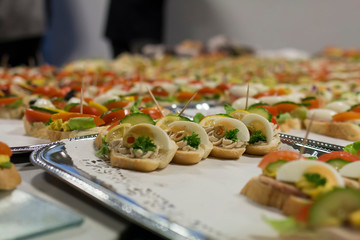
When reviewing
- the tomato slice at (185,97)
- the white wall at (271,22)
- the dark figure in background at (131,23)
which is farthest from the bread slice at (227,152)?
the white wall at (271,22)

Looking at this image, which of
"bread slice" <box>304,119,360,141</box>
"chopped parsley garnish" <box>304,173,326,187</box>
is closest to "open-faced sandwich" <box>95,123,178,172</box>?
"chopped parsley garnish" <box>304,173,326,187</box>

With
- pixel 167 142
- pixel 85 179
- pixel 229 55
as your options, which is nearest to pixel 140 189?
pixel 85 179

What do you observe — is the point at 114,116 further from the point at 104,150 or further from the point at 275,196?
the point at 275,196

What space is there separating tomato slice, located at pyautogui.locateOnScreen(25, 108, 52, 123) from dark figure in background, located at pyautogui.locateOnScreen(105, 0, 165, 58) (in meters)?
7.32

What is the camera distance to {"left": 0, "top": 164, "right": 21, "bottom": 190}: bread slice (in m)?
1.43

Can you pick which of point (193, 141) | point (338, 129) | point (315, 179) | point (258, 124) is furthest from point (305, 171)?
point (338, 129)

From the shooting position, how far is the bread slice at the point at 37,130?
2.40 metres

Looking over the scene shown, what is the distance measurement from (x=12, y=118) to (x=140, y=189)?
6.32 feet

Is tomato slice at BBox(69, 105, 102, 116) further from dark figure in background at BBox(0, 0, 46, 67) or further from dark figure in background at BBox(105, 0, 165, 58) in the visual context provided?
dark figure in background at BBox(105, 0, 165, 58)

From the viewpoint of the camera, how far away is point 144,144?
1.71 meters

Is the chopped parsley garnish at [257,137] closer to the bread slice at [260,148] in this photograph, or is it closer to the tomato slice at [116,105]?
the bread slice at [260,148]

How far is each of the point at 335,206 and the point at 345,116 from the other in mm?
1759

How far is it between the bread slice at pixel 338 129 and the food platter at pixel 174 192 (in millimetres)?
949

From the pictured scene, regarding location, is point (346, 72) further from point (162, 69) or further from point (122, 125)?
point (122, 125)
